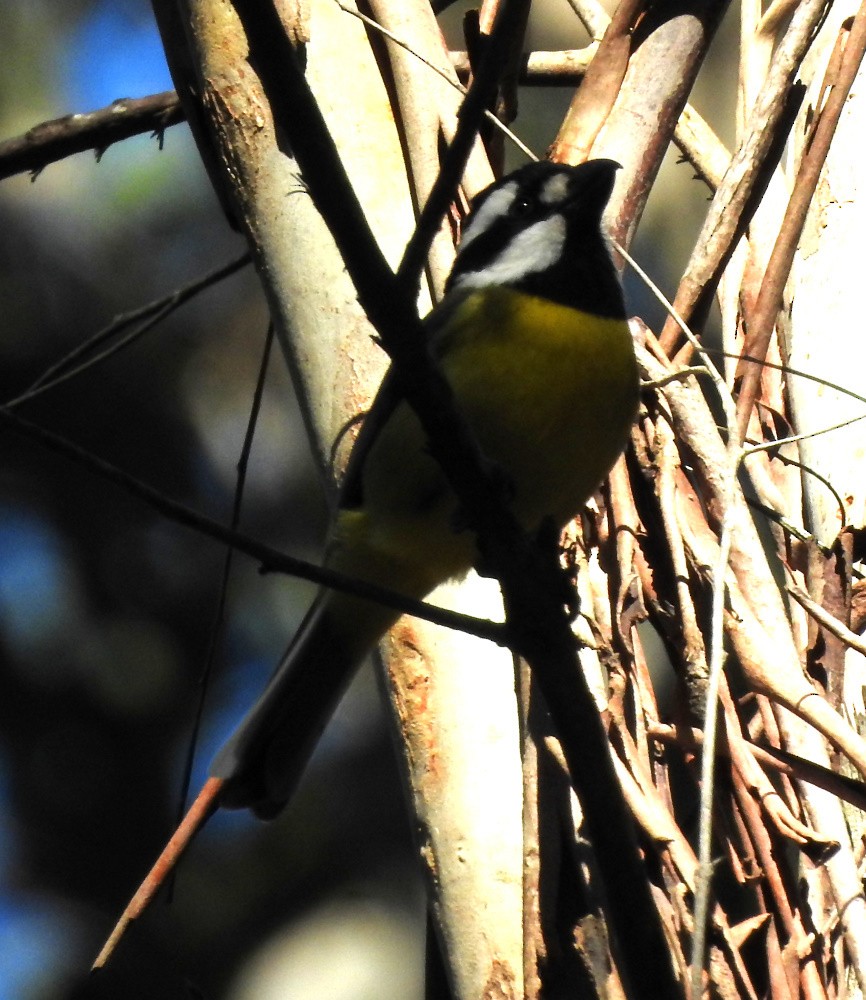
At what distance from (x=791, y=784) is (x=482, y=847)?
0.54 metres

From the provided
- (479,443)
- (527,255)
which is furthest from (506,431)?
(527,255)

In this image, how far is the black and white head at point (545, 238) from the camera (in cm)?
280

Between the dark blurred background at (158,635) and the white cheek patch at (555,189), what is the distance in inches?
118

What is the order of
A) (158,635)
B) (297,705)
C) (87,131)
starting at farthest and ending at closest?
(158,635) → (87,131) → (297,705)

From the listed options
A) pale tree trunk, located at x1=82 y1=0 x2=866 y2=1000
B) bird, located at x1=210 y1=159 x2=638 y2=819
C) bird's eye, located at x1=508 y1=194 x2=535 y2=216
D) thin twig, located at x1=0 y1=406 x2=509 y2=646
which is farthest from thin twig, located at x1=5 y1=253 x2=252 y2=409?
thin twig, located at x1=0 y1=406 x2=509 y2=646

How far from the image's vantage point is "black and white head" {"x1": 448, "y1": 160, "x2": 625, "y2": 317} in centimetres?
280

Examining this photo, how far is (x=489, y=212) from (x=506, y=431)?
653mm

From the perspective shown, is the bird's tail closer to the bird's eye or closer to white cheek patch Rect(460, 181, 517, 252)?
white cheek patch Rect(460, 181, 517, 252)

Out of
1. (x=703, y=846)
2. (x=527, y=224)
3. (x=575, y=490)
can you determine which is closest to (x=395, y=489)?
(x=575, y=490)

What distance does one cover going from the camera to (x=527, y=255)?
2.95 meters

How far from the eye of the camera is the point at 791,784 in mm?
2436

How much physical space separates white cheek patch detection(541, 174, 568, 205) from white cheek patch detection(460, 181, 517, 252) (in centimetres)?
6

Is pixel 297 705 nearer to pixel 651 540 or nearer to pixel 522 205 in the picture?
pixel 651 540

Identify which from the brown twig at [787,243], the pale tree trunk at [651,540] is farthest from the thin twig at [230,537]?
the brown twig at [787,243]
